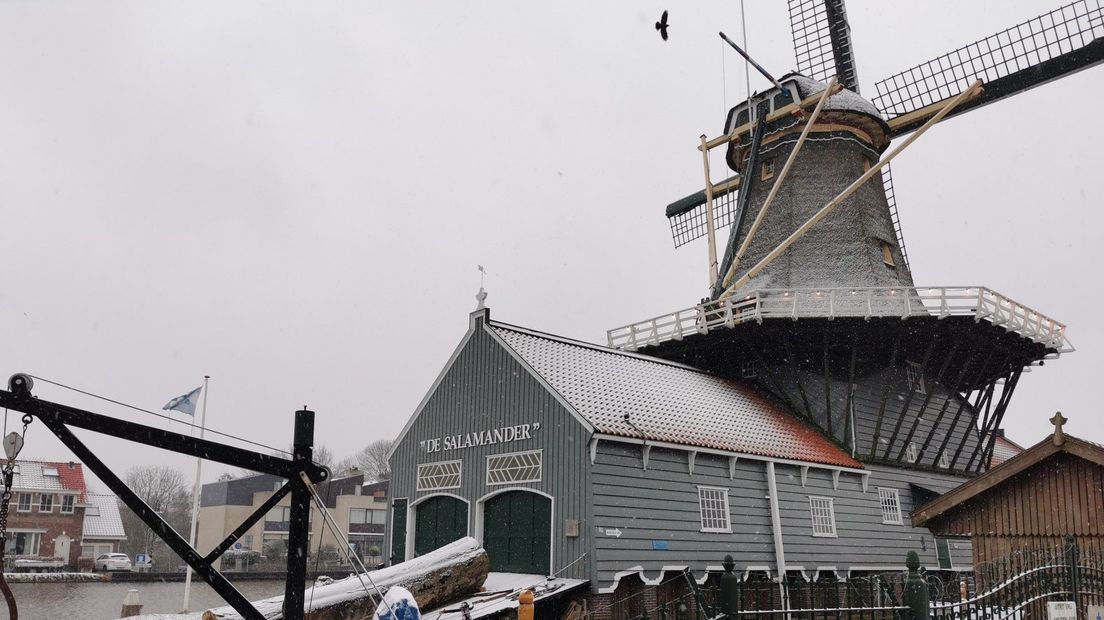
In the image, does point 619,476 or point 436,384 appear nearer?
point 619,476

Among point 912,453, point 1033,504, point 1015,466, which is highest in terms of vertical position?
point 912,453

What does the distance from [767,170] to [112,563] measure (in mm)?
41387

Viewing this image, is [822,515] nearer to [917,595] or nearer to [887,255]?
[887,255]

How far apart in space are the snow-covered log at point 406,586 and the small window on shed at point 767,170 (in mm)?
18370

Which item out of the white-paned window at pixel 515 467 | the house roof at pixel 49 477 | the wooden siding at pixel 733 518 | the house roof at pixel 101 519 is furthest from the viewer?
the house roof at pixel 101 519

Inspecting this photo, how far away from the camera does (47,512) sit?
5312 cm

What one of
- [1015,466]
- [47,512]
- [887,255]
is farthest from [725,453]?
[47,512]

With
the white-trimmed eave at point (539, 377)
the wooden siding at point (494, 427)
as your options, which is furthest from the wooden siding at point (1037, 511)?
the wooden siding at point (494, 427)

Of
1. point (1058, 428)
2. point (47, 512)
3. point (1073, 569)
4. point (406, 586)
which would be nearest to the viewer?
point (1073, 569)

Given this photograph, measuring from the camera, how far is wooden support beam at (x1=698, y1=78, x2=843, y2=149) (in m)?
28.8

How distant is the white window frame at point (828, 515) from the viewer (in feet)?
72.4

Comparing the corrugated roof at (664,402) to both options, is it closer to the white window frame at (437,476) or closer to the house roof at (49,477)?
the white window frame at (437,476)

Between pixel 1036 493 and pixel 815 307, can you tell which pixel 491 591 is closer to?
pixel 1036 493

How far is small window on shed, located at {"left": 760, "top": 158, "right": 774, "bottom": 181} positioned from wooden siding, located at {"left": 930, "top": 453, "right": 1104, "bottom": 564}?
17.8 m
